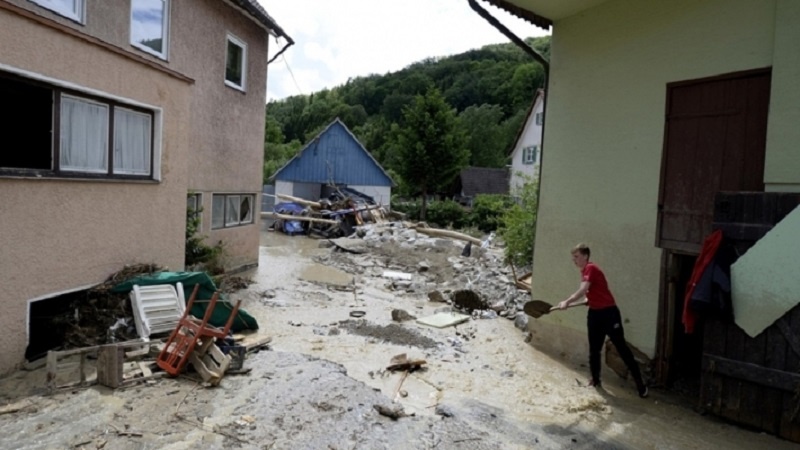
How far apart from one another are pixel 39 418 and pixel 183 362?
136cm

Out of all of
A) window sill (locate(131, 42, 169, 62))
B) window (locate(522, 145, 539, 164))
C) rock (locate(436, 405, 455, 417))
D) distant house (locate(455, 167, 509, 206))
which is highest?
window (locate(522, 145, 539, 164))

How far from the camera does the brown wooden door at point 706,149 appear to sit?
5.47 meters

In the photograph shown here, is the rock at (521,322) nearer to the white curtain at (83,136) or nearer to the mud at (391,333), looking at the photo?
the mud at (391,333)

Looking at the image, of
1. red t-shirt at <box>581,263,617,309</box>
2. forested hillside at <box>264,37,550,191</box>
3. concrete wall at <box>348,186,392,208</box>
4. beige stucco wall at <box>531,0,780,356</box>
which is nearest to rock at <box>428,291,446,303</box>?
beige stucco wall at <box>531,0,780,356</box>

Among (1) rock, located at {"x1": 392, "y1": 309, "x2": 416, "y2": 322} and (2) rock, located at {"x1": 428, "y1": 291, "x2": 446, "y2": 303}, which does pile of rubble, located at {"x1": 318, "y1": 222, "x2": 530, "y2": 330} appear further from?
(1) rock, located at {"x1": 392, "y1": 309, "x2": 416, "y2": 322}

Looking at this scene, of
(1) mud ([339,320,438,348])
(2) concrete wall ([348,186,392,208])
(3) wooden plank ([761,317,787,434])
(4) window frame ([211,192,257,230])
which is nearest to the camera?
(3) wooden plank ([761,317,787,434])

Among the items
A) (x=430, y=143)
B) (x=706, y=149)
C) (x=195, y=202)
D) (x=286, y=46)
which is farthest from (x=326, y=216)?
(x=706, y=149)

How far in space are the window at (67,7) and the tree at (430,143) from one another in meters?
26.5

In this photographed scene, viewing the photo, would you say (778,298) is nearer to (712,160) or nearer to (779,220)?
(779,220)

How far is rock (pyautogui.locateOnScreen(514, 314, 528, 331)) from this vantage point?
891 cm

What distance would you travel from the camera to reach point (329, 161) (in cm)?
3359

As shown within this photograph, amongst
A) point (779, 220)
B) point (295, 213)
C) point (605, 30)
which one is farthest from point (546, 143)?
point (295, 213)

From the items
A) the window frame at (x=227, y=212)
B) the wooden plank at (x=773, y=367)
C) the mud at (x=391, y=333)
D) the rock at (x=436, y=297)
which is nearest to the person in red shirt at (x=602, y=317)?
the wooden plank at (x=773, y=367)

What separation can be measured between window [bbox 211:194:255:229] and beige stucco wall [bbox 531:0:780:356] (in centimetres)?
808
